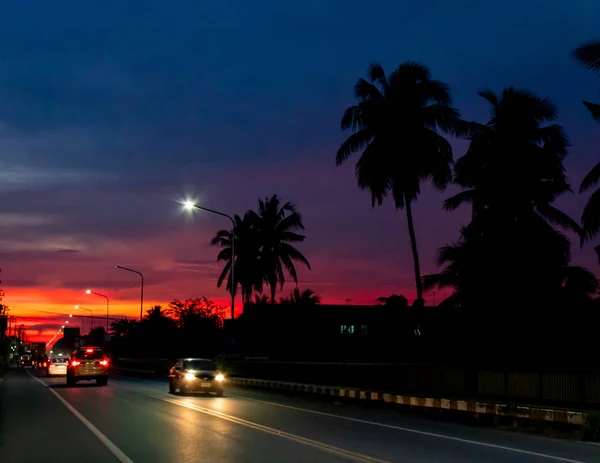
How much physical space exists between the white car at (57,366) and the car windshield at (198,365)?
27.9 metres

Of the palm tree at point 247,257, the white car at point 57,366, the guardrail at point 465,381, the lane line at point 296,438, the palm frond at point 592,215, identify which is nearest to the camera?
the lane line at point 296,438

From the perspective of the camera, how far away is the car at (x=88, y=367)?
1642 inches

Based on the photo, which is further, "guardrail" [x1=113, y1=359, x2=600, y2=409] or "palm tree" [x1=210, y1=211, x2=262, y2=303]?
"palm tree" [x1=210, y1=211, x2=262, y2=303]

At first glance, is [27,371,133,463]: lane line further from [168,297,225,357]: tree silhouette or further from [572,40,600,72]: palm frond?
[168,297,225,357]: tree silhouette

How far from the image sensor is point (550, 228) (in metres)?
41.5

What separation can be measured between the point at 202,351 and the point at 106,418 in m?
49.0

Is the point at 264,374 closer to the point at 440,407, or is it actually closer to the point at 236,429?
the point at 440,407

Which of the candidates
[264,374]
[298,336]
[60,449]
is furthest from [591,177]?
[298,336]

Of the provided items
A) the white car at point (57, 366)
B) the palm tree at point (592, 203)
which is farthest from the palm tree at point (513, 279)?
the white car at point (57, 366)

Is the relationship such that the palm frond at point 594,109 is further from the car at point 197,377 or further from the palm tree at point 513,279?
the car at point 197,377

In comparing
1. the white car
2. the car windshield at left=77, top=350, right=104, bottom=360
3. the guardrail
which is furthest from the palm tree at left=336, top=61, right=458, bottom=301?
the white car

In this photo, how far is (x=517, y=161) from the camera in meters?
41.6

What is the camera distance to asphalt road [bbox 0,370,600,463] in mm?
13797

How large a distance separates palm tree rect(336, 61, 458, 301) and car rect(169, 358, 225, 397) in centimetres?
1297
